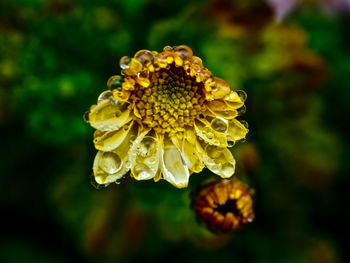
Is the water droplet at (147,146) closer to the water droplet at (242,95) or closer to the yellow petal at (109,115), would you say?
the yellow petal at (109,115)

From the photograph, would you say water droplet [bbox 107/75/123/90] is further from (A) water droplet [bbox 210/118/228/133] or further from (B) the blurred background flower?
(B) the blurred background flower

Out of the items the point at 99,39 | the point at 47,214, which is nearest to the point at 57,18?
the point at 99,39

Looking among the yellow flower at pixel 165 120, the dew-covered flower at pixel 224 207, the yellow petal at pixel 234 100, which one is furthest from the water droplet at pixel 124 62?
the dew-covered flower at pixel 224 207

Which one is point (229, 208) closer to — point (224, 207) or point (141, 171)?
point (224, 207)

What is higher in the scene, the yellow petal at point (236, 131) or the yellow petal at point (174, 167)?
the yellow petal at point (236, 131)

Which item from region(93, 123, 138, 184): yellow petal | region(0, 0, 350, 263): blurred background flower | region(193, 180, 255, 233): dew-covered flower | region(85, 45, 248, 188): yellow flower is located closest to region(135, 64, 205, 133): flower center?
region(85, 45, 248, 188): yellow flower

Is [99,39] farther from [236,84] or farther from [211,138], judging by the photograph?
[211,138]

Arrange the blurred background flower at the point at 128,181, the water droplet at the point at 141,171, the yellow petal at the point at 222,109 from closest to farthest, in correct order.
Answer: the water droplet at the point at 141,171 → the yellow petal at the point at 222,109 → the blurred background flower at the point at 128,181
